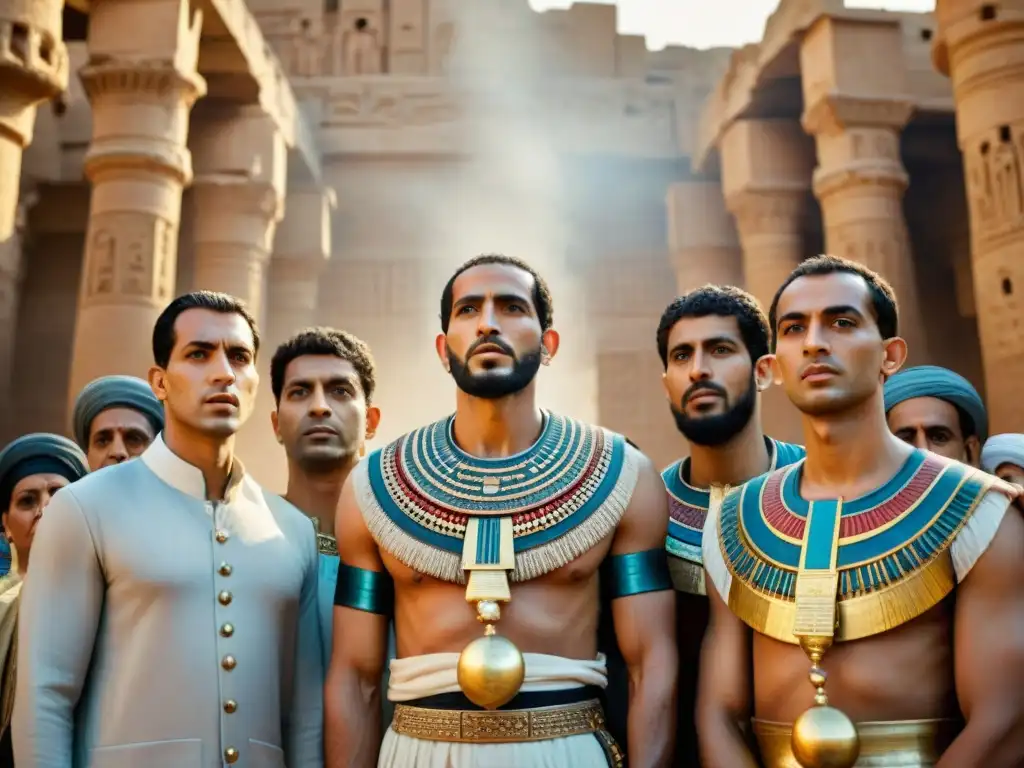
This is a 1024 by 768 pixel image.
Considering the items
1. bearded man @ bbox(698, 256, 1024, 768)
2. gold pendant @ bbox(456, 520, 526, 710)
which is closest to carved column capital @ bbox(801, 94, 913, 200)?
bearded man @ bbox(698, 256, 1024, 768)

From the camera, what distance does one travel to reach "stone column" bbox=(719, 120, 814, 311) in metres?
9.69

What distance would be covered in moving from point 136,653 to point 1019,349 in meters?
5.74

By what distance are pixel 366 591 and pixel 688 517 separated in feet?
3.35

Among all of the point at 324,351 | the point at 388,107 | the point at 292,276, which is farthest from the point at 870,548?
the point at 388,107

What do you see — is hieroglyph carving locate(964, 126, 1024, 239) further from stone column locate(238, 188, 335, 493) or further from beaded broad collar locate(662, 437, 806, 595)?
stone column locate(238, 188, 335, 493)

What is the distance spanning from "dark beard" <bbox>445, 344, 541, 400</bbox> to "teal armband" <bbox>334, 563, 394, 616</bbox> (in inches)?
20.5

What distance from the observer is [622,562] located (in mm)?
2449

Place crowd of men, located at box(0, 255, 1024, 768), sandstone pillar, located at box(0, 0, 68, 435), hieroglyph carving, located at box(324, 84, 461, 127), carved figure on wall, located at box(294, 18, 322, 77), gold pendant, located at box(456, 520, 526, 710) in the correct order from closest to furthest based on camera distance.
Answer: crowd of men, located at box(0, 255, 1024, 768)
gold pendant, located at box(456, 520, 526, 710)
sandstone pillar, located at box(0, 0, 68, 435)
hieroglyph carving, located at box(324, 84, 461, 127)
carved figure on wall, located at box(294, 18, 322, 77)

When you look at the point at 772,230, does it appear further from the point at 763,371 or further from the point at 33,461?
the point at 33,461

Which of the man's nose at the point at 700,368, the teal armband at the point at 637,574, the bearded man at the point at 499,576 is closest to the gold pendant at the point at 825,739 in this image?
the bearded man at the point at 499,576

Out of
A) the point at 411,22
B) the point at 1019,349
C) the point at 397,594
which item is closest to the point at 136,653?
the point at 397,594

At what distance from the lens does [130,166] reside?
24.8 ft

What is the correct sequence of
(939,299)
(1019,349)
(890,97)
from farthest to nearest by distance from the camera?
1. (939,299)
2. (890,97)
3. (1019,349)

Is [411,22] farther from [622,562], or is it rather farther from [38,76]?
[622,562]
